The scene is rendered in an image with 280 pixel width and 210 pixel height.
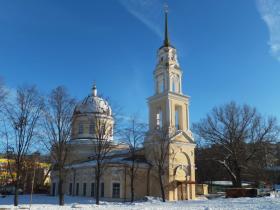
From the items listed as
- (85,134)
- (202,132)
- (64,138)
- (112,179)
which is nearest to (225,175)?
(202,132)

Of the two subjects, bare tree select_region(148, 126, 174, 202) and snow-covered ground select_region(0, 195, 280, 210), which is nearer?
snow-covered ground select_region(0, 195, 280, 210)

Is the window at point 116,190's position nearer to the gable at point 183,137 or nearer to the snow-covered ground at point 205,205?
the gable at point 183,137

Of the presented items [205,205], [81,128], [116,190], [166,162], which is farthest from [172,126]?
[205,205]

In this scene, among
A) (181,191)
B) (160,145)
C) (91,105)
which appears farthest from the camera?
(91,105)

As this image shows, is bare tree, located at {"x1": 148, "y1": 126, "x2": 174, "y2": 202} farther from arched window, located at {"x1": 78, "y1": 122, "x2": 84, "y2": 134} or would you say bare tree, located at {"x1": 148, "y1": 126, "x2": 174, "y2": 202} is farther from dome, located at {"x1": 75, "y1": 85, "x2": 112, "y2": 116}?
arched window, located at {"x1": 78, "y1": 122, "x2": 84, "y2": 134}

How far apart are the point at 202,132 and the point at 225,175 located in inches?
986

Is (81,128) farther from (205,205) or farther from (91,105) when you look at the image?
(205,205)

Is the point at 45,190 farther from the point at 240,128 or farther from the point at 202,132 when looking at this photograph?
the point at 240,128

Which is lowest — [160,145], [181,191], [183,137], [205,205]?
[181,191]

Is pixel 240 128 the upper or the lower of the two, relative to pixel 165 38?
lower

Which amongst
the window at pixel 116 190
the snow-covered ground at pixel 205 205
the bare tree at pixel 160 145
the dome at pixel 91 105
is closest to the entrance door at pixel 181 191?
the bare tree at pixel 160 145

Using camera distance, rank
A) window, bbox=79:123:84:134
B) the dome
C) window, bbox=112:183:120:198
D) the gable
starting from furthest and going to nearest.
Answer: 1. the dome
2. window, bbox=79:123:84:134
3. the gable
4. window, bbox=112:183:120:198

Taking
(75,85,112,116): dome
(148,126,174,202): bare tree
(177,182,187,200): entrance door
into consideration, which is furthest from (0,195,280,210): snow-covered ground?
(75,85,112,116): dome

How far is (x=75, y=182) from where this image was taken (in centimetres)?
4712
